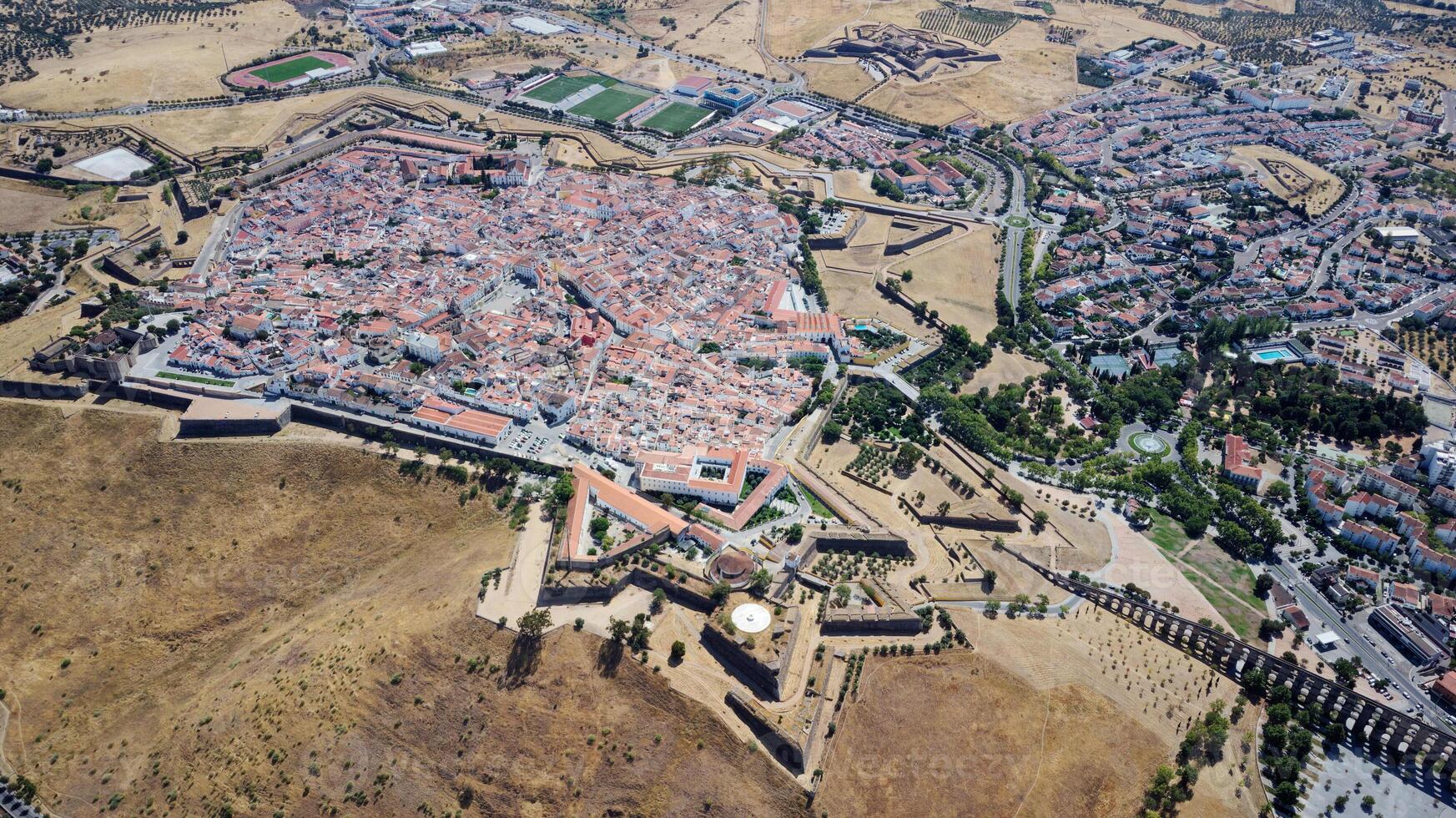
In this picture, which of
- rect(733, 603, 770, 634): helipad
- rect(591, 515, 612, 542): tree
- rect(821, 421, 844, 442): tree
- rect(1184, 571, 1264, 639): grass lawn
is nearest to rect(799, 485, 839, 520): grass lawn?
rect(821, 421, 844, 442): tree

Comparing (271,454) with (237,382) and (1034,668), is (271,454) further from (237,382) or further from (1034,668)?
(1034,668)

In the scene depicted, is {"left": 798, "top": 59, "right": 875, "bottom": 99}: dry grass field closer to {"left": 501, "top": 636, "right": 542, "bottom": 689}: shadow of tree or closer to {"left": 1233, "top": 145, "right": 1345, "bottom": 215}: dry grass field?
{"left": 1233, "top": 145, "right": 1345, "bottom": 215}: dry grass field

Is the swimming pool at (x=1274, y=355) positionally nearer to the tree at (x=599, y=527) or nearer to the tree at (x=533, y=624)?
the tree at (x=599, y=527)

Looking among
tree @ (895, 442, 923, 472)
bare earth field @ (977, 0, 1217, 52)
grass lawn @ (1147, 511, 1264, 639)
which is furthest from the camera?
bare earth field @ (977, 0, 1217, 52)

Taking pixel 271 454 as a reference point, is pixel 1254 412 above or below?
above

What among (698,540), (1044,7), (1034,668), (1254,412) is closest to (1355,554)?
(1254,412)
